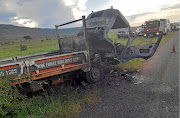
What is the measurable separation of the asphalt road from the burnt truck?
37.9 inches

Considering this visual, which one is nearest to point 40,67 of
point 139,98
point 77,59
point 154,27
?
point 77,59

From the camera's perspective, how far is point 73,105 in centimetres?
393

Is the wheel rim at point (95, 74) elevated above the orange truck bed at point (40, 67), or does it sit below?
below

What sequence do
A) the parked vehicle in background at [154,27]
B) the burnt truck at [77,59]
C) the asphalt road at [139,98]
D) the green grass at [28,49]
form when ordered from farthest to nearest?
the parked vehicle in background at [154,27] < the green grass at [28,49] < the burnt truck at [77,59] < the asphalt road at [139,98]

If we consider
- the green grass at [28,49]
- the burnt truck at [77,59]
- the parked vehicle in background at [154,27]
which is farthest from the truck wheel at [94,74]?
the parked vehicle in background at [154,27]

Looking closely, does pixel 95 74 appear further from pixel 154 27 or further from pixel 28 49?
pixel 28 49

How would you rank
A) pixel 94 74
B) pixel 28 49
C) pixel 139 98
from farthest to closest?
pixel 28 49 → pixel 94 74 → pixel 139 98

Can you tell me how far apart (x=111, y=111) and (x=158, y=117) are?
1078mm

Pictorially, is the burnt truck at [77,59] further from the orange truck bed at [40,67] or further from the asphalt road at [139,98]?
the asphalt road at [139,98]

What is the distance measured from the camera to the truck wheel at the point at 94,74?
521cm

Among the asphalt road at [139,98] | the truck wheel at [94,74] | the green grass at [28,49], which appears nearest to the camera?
the asphalt road at [139,98]

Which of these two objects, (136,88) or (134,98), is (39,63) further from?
(136,88)

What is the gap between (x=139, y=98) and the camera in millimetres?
4199

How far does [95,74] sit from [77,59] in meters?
1.05
